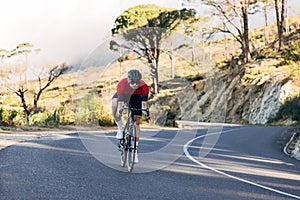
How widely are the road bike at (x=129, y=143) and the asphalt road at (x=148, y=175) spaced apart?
0.71 ft

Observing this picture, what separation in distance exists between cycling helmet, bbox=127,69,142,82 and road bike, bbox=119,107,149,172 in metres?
0.63

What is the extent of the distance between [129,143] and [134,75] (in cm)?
151

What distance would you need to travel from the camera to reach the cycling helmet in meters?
8.52

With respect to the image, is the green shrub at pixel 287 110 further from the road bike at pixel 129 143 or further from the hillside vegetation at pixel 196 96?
the road bike at pixel 129 143

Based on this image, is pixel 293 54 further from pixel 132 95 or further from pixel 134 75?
pixel 134 75

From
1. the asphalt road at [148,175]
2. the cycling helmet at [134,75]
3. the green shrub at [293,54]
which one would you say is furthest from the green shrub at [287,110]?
the cycling helmet at [134,75]

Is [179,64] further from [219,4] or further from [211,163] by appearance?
[219,4]

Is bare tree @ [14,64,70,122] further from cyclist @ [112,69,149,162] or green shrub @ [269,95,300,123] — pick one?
cyclist @ [112,69,149,162]

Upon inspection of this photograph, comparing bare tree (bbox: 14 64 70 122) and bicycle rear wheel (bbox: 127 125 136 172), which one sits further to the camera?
bare tree (bbox: 14 64 70 122)

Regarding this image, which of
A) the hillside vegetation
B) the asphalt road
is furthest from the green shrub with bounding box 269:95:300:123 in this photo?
the asphalt road

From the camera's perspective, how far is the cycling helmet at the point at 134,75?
852cm

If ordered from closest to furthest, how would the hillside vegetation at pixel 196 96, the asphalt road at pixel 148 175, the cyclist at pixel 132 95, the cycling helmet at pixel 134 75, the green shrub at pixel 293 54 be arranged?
the asphalt road at pixel 148 175 < the cycling helmet at pixel 134 75 < the cyclist at pixel 132 95 < the hillside vegetation at pixel 196 96 < the green shrub at pixel 293 54

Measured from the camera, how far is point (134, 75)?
28.0ft

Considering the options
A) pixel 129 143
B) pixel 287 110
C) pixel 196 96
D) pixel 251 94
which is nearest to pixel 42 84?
pixel 251 94
